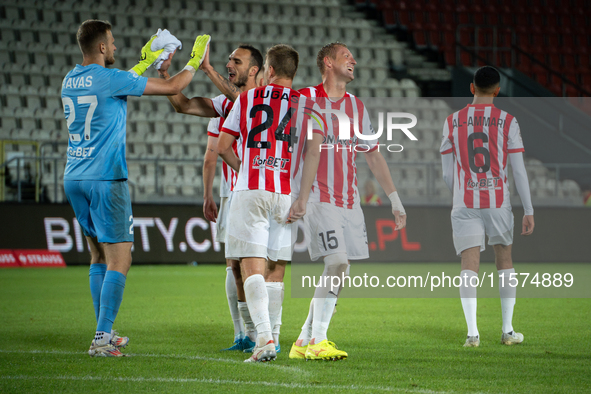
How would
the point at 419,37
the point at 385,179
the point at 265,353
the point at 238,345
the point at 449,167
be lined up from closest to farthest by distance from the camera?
the point at 265,353
the point at 385,179
the point at 238,345
the point at 449,167
the point at 419,37

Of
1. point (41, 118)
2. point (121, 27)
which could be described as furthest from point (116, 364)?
point (121, 27)

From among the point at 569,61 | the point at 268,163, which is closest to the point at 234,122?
the point at 268,163

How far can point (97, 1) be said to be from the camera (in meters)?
18.1

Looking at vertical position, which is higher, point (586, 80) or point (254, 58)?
point (586, 80)

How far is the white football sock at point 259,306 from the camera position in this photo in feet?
14.2

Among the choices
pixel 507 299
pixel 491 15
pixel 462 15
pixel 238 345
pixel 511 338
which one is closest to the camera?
pixel 238 345

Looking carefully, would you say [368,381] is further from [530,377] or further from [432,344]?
[432,344]

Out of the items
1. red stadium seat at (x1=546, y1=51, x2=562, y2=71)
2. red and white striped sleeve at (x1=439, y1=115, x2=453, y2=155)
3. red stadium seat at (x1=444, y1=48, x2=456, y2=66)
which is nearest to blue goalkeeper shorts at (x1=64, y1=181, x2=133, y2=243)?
red and white striped sleeve at (x1=439, y1=115, x2=453, y2=155)

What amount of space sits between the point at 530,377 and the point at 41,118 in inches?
525

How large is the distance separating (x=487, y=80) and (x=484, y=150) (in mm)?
509

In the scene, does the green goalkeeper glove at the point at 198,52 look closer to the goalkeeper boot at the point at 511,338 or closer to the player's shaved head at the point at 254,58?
the player's shaved head at the point at 254,58

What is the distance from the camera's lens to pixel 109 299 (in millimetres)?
4629

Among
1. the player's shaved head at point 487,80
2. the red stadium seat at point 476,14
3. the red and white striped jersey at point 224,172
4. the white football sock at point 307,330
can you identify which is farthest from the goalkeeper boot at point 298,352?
the red stadium seat at point 476,14

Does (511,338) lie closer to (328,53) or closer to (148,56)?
(328,53)
